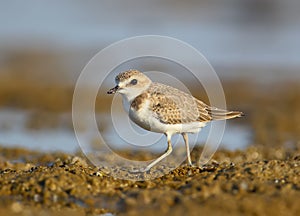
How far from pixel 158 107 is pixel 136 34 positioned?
15.8m

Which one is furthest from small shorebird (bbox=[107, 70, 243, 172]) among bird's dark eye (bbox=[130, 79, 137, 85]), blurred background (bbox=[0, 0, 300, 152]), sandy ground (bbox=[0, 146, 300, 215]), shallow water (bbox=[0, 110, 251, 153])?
blurred background (bbox=[0, 0, 300, 152])

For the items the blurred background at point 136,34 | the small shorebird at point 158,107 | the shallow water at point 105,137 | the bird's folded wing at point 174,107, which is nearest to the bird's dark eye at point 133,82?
the small shorebird at point 158,107

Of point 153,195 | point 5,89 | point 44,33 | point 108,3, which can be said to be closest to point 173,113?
point 153,195

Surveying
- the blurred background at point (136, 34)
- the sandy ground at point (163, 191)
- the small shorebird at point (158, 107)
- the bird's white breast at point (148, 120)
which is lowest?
the sandy ground at point (163, 191)

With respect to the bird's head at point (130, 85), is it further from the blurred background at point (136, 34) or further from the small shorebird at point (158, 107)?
the blurred background at point (136, 34)

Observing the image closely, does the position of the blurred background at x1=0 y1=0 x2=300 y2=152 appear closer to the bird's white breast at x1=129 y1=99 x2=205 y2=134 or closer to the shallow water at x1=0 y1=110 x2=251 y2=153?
the shallow water at x1=0 y1=110 x2=251 y2=153

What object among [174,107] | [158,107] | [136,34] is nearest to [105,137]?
[174,107]

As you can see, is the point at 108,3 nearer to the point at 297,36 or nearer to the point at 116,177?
the point at 297,36

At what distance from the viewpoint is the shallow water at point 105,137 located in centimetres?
1391

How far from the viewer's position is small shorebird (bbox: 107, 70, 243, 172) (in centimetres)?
945

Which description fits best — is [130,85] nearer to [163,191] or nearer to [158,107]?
[158,107]

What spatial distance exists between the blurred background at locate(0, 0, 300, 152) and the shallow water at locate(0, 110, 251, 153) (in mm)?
42

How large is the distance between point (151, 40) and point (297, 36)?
5.77m

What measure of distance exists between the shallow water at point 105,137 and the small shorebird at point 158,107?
9.25 feet
